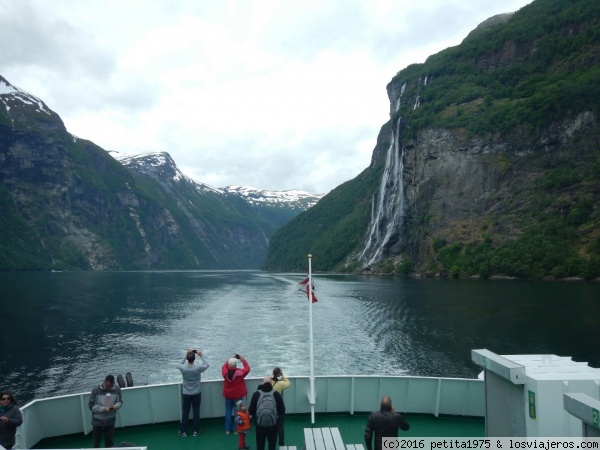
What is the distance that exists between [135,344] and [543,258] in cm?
7817

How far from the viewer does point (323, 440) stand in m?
8.45

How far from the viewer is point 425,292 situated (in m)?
74.6

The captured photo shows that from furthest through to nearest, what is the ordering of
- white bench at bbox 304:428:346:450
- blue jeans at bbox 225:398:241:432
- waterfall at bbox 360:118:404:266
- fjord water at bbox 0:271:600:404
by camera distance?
waterfall at bbox 360:118:404:266
fjord water at bbox 0:271:600:404
blue jeans at bbox 225:398:241:432
white bench at bbox 304:428:346:450

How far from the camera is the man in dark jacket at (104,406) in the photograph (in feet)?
31.4

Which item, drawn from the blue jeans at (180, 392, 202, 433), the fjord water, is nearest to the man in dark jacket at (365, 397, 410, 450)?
the blue jeans at (180, 392, 202, 433)

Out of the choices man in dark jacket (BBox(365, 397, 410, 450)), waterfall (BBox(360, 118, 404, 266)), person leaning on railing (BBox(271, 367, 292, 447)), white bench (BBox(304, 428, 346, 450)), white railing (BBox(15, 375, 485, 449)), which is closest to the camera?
man in dark jacket (BBox(365, 397, 410, 450))

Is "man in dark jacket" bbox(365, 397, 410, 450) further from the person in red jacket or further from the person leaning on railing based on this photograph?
the person in red jacket

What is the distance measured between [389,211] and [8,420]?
14156 centimetres

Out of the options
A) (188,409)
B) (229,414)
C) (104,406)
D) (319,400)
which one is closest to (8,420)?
(104,406)

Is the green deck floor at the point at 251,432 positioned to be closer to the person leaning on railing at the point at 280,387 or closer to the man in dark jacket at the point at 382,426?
the person leaning on railing at the point at 280,387

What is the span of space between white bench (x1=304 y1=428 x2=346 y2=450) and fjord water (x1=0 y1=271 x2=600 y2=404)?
21584 millimetres

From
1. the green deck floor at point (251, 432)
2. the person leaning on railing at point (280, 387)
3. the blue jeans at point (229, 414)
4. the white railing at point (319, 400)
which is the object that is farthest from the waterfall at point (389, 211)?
the person leaning on railing at point (280, 387)

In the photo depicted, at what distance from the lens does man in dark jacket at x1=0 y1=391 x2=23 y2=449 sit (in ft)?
28.4

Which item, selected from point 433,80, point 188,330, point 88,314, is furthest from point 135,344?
point 433,80
